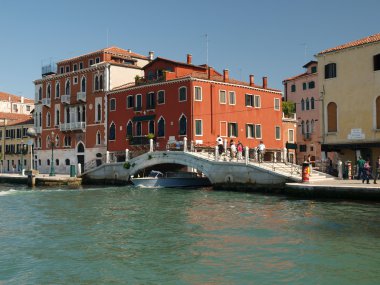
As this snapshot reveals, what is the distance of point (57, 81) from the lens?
50656 mm

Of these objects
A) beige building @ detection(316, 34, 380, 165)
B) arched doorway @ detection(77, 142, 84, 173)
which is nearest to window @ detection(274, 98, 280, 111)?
beige building @ detection(316, 34, 380, 165)

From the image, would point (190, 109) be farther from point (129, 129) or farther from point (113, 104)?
point (113, 104)

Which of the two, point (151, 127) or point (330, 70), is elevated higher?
point (330, 70)

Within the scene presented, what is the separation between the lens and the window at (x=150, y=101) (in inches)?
1585

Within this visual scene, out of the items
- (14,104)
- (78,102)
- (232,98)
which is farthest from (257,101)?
(14,104)

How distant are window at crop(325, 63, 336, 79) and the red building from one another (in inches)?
432

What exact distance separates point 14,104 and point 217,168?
51848 millimetres

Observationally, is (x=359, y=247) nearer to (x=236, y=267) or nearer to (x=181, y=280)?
(x=236, y=267)

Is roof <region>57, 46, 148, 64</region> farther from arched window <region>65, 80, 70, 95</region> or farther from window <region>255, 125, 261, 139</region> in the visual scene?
window <region>255, 125, 261, 139</region>

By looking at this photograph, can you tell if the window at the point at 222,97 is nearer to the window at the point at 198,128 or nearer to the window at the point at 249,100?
the window at the point at 249,100

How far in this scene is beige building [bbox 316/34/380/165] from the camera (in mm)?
27266

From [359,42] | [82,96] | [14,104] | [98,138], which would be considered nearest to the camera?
[359,42]

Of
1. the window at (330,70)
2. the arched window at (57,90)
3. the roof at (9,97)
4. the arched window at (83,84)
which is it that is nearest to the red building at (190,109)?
the arched window at (83,84)

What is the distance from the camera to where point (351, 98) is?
2825cm
